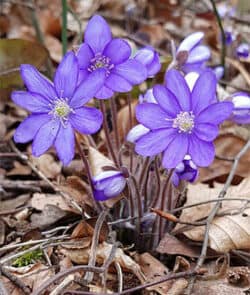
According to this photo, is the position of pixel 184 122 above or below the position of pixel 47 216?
above

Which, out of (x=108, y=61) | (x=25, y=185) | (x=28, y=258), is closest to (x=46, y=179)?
(x=25, y=185)

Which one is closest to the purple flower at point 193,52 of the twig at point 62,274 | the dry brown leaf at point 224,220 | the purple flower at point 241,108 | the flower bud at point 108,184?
the purple flower at point 241,108

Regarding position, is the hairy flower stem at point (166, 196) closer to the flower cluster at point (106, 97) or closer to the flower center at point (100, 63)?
the flower cluster at point (106, 97)

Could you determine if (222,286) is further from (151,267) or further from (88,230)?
(88,230)

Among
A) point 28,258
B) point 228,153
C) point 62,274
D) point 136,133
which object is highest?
point 136,133

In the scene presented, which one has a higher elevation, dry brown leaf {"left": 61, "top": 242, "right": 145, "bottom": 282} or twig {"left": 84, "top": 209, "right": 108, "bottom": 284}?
twig {"left": 84, "top": 209, "right": 108, "bottom": 284}

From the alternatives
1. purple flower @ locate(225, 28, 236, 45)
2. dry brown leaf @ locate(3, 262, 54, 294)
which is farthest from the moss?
purple flower @ locate(225, 28, 236, 45)

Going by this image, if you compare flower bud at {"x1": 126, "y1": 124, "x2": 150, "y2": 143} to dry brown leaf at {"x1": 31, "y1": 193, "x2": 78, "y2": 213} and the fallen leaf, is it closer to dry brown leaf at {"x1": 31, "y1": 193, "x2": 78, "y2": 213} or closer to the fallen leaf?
dry brown leaf at {"x1": 31, "y1": 193, "x2": 78, "y2": 213}
